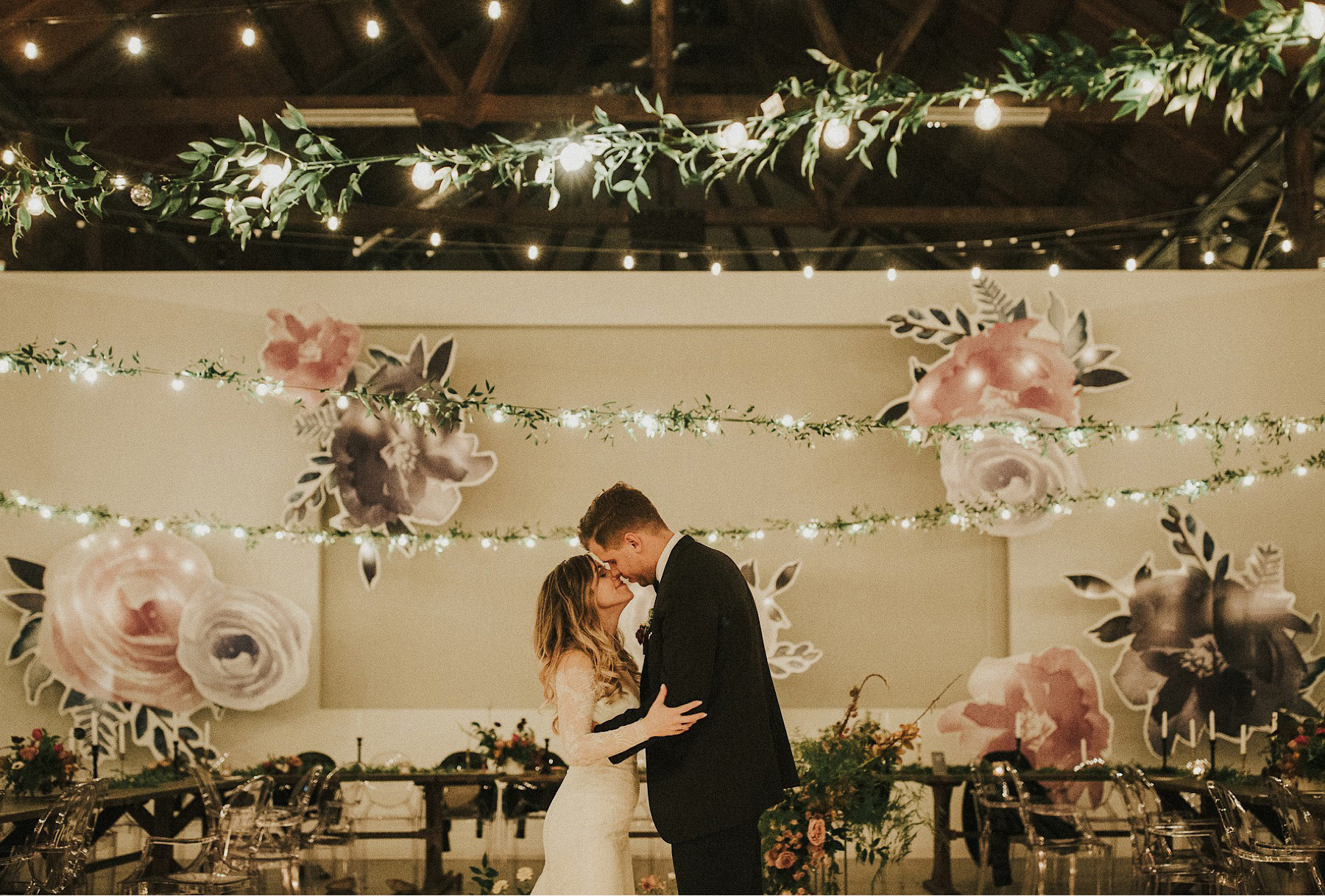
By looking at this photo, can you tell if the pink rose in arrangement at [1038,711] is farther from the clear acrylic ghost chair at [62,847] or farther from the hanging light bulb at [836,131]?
the hanging light bulb at [836,131]

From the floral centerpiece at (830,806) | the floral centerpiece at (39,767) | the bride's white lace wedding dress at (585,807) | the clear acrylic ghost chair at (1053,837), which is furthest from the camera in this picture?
the floral centerpiece at (39,767)

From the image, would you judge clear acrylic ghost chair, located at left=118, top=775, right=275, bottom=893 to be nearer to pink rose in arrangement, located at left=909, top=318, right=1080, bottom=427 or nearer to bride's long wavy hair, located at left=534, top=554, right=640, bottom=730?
bride's long wavy hair, located at left=534, top=554, right=640, bottom=730

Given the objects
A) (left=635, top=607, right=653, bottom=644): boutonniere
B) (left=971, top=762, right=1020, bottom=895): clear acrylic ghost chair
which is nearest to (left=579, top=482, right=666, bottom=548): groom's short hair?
(left=635, top=607, right=653, bottom=644): boutonniere

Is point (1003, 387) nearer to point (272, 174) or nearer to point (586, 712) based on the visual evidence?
point (586, 712)

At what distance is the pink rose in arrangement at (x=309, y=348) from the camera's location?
8031mm

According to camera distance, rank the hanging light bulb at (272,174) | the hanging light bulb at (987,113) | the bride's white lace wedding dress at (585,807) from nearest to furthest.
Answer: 1. the hanging light bulb at (987,113)
2. the hanging light bulb at (272,174)
3. the bride's white lace wedding dress at (585,807)

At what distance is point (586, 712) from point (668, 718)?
1.50 feet

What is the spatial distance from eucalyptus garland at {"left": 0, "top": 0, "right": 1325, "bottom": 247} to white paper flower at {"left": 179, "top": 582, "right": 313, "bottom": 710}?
14.4ft

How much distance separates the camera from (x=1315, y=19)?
2.22 m

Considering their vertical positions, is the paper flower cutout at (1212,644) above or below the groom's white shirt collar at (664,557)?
below

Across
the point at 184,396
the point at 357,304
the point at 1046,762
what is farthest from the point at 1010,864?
the point at 184,396

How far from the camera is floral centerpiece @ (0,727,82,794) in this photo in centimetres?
625

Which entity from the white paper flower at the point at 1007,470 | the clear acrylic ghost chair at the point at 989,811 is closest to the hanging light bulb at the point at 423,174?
the clear acrylic ghost chair at the point at 989,811

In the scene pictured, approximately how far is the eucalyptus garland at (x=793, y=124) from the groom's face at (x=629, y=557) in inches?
37.1
